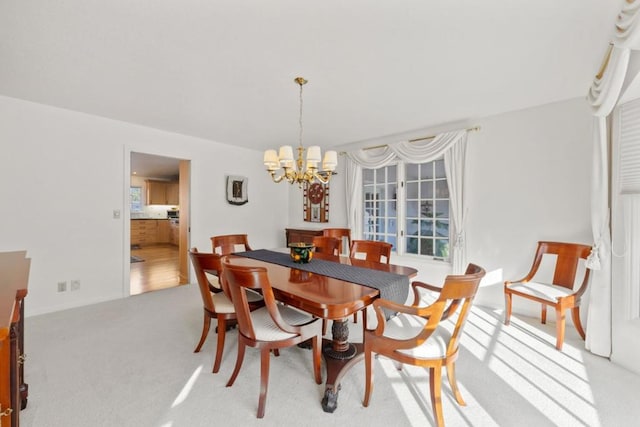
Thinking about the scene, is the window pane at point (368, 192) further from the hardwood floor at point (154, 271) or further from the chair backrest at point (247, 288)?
the hardwood floor at point (154, 271)

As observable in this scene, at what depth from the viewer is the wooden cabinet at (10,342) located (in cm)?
98

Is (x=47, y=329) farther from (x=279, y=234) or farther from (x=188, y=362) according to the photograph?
(x=279, y=234)

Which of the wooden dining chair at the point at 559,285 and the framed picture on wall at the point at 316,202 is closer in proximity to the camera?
the wooden dining chair at the point at 559,285

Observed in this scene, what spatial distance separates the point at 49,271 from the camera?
3.21 meters

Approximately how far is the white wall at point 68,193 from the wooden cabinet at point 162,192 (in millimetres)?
5645

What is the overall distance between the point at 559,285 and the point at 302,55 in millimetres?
3390

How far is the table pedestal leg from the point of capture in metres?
1.71

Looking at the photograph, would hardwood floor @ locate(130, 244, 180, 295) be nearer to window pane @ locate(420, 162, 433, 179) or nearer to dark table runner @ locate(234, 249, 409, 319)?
dark table runner @ locate(234, 249, 409, 319)

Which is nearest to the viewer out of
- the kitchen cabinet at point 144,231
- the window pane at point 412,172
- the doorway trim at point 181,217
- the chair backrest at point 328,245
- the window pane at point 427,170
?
the chair backrest at point 328,245

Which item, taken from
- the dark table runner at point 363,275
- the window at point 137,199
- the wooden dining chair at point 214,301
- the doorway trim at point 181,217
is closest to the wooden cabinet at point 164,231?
the window at point 137,199

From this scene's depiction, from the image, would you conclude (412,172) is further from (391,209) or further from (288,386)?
(288,386)

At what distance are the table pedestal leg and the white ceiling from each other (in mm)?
2107

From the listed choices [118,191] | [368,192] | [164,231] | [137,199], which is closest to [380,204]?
[368,192]

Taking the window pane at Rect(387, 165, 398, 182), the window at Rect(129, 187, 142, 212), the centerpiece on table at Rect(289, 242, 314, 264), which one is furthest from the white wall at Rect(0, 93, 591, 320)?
the window at Rect(129, 187, 142, 212)
